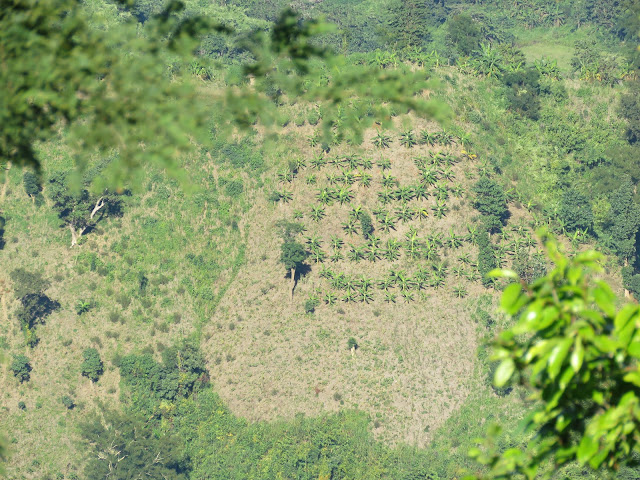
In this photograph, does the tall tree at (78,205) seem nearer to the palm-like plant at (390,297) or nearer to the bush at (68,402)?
the bush at (68,402)

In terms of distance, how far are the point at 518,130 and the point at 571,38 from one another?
3689 cm

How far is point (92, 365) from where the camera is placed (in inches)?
2741

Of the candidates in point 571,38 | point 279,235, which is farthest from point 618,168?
point 571,38

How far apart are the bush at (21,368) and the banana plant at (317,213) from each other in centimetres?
2617

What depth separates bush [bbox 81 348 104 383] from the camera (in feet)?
228

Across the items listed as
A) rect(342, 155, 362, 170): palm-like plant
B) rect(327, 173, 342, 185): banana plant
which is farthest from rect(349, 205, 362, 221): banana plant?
rect(342, 155, 362, 170): palm-like plant

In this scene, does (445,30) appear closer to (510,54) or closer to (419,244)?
(510,54)

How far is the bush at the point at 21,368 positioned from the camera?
6969 cm

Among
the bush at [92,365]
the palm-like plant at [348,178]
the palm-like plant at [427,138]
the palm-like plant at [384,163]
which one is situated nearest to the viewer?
the bush at [92,365]

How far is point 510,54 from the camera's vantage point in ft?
286

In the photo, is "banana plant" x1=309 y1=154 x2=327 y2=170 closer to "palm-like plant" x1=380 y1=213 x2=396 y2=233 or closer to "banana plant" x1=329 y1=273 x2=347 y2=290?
"palm-like plant" x1=380 y1=213 x2=396 y2=233

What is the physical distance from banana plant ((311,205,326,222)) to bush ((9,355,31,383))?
26174mm

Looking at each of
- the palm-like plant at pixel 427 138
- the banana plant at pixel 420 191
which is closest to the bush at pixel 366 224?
the banana plant at pixel 420 191

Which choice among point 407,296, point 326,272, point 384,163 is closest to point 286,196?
point 326,272
